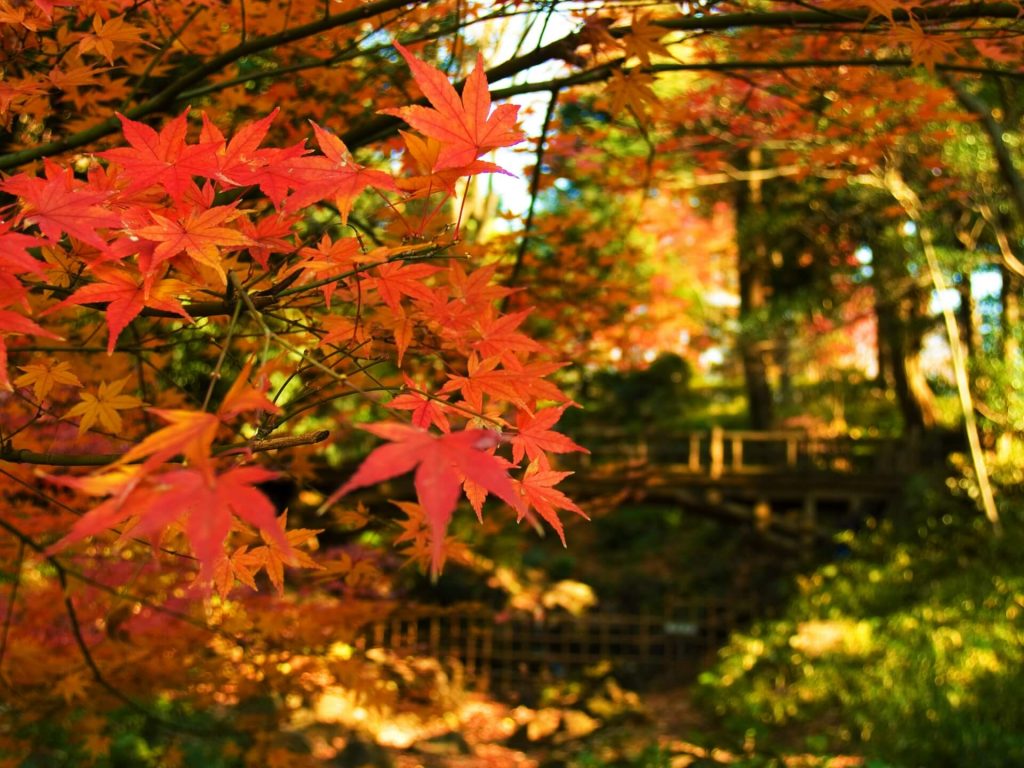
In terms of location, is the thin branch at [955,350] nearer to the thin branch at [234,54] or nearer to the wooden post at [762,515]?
the wooden post at [762,515]

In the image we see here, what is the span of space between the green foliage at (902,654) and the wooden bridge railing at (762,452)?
1376 millimetres

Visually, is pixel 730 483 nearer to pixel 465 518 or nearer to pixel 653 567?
pixel 653 567

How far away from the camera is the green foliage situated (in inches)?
253

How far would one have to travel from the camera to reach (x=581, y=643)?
456 inches

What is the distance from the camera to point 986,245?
1232 centimetres

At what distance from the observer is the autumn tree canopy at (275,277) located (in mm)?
1043

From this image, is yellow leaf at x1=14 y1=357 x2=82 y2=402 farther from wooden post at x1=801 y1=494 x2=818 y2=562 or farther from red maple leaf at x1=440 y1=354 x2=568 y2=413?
wooden post at x1=801 y1=494 x2=818 y2=562

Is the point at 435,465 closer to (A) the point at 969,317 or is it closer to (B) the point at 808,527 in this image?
(B) the point at 808,527

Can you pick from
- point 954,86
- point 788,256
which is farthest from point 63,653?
point 788,256

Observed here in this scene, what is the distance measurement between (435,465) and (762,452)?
1405cm

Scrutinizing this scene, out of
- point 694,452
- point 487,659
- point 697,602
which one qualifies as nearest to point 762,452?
point 694,452

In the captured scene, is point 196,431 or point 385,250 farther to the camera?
point 385,250

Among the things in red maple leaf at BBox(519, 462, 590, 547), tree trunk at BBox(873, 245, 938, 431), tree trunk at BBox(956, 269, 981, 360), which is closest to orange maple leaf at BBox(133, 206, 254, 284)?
red maple leaf at BBox(519, 462, 590, 547)

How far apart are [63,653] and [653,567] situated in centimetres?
1129
